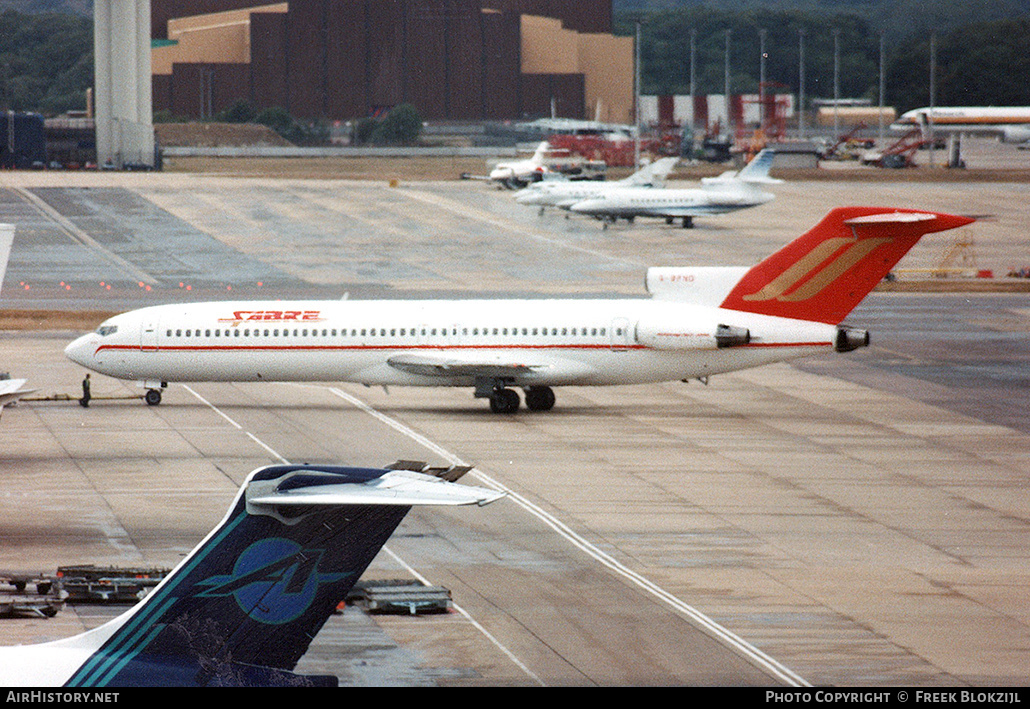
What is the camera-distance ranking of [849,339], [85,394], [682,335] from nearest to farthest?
[849,339], [682,335], [85,394]

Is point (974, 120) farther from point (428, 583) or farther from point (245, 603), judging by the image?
point (245, 603)

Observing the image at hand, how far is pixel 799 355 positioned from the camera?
1711 inches

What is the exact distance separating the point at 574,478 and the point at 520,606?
36.3 ft

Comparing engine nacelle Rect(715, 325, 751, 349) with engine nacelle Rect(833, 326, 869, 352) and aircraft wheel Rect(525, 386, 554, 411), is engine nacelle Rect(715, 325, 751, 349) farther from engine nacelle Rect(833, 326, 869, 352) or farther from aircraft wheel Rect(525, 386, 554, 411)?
aircraft wheel Rect(525, 386, 554, 411)

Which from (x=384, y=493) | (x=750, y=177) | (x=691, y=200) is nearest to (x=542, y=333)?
(x=384, y=493)

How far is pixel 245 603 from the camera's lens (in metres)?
14.5

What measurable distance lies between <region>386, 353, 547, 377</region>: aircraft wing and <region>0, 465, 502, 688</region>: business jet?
1159 inches

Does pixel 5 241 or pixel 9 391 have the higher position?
pixel 5 241

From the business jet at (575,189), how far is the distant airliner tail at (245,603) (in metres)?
99.5

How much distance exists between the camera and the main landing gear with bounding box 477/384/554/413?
4497cm

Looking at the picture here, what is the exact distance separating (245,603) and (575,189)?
101 metres

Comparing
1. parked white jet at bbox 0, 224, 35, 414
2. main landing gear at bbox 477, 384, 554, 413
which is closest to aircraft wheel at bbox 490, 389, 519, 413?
main landing gear at bbox 477, 384, 554, 413

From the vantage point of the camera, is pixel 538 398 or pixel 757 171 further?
pixel 757 171

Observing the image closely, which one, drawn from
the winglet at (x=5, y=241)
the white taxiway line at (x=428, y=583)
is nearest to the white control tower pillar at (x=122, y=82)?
the white taxiway line at (x=428, y=583)
